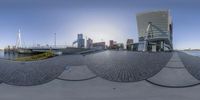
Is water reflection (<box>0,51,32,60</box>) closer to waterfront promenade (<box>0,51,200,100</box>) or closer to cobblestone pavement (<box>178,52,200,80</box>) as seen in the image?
waterfront promenade (<box>0,51,200,100</box>)

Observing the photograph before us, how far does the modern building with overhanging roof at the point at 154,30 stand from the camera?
253cm

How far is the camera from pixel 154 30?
2.53m

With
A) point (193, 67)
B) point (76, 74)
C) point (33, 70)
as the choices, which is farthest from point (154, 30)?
point (33, 70)

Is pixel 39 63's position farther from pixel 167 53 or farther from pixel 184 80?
pixel 167 53

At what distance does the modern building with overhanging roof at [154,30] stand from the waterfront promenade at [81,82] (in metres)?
0.82

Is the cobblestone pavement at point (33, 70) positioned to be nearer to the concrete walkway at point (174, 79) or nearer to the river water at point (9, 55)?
the river water at point (9, 55)

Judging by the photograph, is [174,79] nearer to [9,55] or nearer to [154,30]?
[154,30]

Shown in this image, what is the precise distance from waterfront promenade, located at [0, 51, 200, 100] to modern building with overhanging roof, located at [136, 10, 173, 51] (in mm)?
823

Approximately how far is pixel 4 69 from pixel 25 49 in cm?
34

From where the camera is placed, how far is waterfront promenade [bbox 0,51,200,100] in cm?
135

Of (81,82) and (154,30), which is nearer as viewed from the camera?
(81,82)

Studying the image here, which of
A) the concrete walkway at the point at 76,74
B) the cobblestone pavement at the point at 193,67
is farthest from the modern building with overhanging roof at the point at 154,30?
the concrete walkway at the point at 76,74

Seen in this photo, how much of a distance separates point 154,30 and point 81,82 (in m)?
1.38

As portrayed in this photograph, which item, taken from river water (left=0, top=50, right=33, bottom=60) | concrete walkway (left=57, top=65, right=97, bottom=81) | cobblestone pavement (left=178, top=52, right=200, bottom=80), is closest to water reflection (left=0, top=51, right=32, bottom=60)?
river water (left=0, top=50, right=33, bottom=60)
